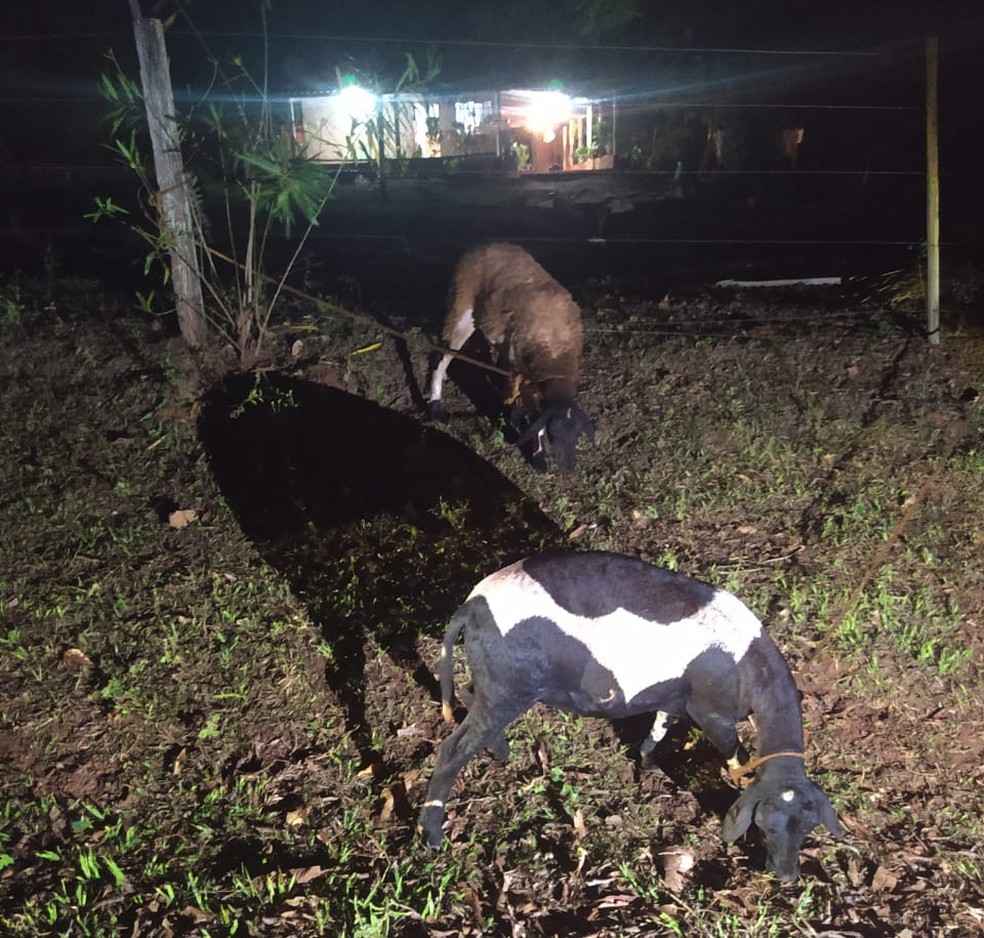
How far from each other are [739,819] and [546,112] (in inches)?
1048

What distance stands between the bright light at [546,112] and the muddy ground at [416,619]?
65.2 feet

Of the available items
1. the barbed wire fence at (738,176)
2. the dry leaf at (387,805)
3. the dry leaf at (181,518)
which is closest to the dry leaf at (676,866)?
the dry leaf at (387,805)

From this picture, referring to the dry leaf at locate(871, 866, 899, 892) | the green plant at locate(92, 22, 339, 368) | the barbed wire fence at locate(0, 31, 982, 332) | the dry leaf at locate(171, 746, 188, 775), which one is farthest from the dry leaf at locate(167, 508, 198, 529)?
the barbed wire fence at locate(0, 31, 982, 332)

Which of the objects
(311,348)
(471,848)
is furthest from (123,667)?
(311,348)

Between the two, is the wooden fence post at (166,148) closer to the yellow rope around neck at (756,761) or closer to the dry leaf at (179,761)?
the dry leaf at (179,761)

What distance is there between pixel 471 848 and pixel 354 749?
81 centimetres

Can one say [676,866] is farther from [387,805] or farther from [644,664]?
[387,805]

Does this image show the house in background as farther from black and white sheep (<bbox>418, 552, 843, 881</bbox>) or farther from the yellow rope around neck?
the yellow rope around neck

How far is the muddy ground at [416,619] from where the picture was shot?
3.45 m

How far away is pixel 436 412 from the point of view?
24.6 feet

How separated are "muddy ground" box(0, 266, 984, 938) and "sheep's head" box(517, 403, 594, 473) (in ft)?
0.64

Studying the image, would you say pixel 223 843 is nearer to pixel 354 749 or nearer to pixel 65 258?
pixel 354 749

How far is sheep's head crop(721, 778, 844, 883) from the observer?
131 inches

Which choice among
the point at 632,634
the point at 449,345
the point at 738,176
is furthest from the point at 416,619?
the point at 738,176
